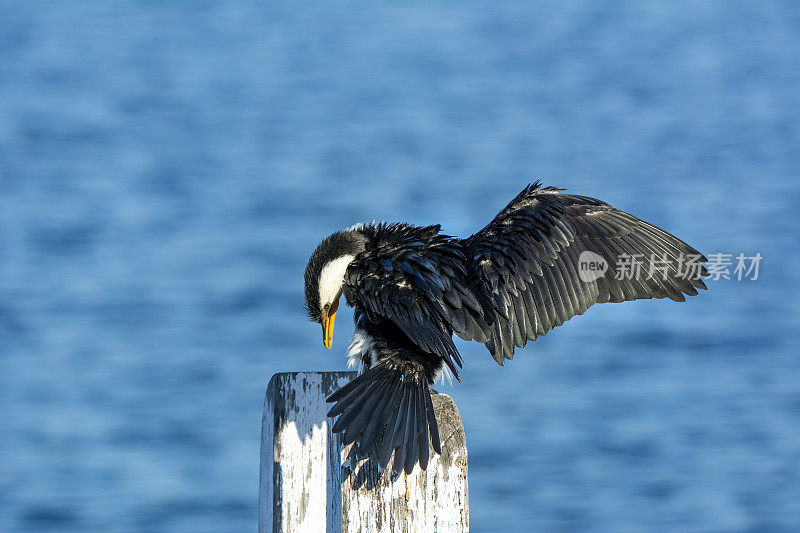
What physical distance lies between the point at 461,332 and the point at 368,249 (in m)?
0.71

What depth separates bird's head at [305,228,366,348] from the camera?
355 centimetres

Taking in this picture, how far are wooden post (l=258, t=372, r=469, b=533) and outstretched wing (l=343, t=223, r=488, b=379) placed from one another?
0.33 metres

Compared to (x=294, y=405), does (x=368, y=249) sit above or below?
above

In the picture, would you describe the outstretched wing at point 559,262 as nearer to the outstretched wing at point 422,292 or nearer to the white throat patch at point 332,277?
the outstretched wing at point 422,292

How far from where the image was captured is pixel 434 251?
346 centimetres

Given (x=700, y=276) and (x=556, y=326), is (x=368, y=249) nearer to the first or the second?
(x=556, y=326)

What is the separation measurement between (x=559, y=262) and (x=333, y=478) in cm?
159

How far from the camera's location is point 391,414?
2613 millimetres

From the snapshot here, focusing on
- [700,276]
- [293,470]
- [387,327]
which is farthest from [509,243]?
[293,470]

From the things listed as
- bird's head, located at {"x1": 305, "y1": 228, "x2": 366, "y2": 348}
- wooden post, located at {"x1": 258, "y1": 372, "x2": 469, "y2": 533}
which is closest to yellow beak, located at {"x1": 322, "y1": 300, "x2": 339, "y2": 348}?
bird's head, located at {"x1": 305, "y1": 228, "x2": 366, "y2": 348}

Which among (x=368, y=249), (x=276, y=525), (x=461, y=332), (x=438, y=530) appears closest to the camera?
(x=438, y=530)

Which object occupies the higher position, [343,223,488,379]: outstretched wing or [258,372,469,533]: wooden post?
[343,223,488,379]: outstretched wing

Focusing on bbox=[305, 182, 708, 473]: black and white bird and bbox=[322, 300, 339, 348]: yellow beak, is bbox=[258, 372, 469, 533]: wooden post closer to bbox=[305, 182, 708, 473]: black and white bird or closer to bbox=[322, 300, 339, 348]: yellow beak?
bbox=[305, 182, 708, 473]: black and white bird

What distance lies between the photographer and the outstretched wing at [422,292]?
10.3 ft
